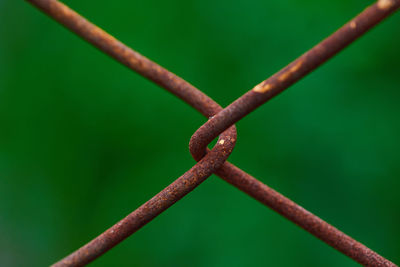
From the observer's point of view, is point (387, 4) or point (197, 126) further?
point (197, 126)

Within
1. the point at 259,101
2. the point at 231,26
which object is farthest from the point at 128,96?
the point at 259,101

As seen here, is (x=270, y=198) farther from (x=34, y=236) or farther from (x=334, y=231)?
(x=34, y=236)

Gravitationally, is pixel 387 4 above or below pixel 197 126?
above

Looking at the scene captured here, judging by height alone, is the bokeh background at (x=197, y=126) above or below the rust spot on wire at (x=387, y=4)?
below

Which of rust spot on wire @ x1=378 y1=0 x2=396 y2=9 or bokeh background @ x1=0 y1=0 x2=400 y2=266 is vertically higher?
rust spot on wire @ x1=378 y1=0 x2=396 y2=9

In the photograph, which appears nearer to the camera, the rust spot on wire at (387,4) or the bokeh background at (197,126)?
the rust spot on wire at (387,4)

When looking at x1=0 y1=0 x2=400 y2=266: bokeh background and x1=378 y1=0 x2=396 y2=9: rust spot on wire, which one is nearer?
x1=378 y1=0 x2=396 y2=9: rust spot on wire

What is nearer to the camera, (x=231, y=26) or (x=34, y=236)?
(x=231, y=26)

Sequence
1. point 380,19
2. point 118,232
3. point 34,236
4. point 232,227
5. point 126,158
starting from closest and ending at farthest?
point 380,19 → point 118,232 → point 232,227 → point 126,158 → point 34,236
